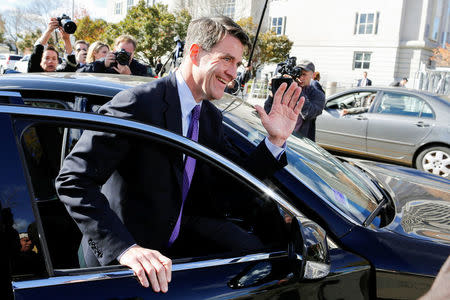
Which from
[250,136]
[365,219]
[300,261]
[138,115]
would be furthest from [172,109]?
[365,219]

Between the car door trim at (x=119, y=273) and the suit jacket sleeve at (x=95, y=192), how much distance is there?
0.10 metres

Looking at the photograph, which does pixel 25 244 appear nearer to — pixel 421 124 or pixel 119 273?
pixel 119 273

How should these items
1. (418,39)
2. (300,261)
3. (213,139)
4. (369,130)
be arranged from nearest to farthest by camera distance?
(300,261)
(213,139)
(369,130)
(418,39)

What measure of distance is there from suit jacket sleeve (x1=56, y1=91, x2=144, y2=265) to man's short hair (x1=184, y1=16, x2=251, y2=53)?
58 centimetres

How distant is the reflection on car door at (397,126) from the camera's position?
6.20 meters

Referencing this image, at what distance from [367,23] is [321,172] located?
27636 millimetres

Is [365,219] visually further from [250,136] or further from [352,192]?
[250,136]

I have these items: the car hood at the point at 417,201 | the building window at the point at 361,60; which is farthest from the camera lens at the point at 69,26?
the building window at the point at 361,60

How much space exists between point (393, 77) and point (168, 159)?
27.3 metres

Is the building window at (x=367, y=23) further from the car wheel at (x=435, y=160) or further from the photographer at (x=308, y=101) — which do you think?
the photographer at (x=308, y=101)

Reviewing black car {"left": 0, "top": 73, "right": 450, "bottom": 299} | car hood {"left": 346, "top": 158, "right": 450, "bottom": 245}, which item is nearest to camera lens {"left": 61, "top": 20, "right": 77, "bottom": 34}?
black car {"left": 0, "top": 73, "right": 450, "bottom": 299}

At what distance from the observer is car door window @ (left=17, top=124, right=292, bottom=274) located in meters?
1.58

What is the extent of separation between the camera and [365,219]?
5.55ft

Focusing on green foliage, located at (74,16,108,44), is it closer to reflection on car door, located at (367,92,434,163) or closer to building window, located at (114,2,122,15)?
building window, located at (114,2,122,15)
